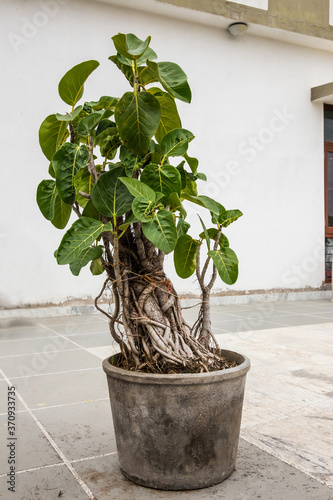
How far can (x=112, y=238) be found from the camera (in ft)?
4.91

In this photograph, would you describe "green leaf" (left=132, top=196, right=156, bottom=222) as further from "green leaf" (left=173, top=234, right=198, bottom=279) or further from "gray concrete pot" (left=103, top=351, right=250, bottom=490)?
"gray concrete pot" (left=103, top=351, right=250, bottom=490)

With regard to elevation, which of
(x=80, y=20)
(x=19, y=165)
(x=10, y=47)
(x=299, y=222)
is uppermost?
(x=80, y=20)

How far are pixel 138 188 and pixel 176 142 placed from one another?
0.66 ft

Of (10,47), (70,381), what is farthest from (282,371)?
(10,47)

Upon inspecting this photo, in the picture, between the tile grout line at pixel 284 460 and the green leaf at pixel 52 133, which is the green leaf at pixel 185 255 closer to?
the green leaf at pixel 52 133

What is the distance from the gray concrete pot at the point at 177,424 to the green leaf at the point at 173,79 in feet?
2.59

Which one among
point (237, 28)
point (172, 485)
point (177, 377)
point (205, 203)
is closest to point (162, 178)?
point (205, 203)

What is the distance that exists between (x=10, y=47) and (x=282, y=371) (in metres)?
3.77

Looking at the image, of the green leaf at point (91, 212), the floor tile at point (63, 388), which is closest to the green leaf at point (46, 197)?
the green leaf at point (91, 212)

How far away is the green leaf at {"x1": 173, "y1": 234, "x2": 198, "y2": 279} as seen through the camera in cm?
160

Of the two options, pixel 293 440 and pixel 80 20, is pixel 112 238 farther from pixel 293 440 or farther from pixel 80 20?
pixel 80 20

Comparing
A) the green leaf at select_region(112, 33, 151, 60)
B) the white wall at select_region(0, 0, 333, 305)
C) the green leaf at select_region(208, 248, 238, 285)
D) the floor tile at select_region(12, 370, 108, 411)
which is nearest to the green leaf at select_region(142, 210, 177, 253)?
the green leaf at select_region(208, 248, 238, 285)

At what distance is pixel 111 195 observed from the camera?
142cm

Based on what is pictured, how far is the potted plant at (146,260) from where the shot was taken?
134cm
